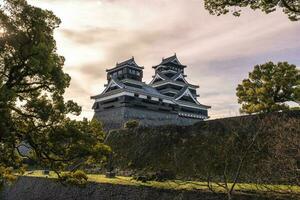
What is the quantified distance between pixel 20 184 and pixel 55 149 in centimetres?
1766

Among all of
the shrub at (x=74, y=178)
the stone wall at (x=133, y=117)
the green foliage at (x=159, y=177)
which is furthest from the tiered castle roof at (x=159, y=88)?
the shrub at (x=74, y=178)

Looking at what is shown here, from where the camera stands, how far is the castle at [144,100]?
1629 inches

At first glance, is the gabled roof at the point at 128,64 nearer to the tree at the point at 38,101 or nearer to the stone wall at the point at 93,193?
the stone wall at the point at 93,193

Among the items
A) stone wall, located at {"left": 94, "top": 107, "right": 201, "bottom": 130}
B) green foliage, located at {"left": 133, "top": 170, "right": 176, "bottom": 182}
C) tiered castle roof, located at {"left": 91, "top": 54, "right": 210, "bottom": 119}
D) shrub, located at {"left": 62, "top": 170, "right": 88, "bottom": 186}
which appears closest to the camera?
shrub, located at {"left": 62, "top": 170, "right": 88, "bottom": 186}

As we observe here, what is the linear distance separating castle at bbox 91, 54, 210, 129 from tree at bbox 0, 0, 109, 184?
27.3m

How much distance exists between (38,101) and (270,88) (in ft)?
56.4

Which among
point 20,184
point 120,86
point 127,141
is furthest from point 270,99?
point 120,86

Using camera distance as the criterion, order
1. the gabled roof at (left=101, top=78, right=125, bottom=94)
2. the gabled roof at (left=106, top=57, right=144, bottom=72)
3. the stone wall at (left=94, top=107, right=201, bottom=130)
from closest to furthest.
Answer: the stone wall at (left=94, top=107, right=201, bottom=130) → the gabled roof at (left=101, top=78, right=125, bottom=94) → the gabled roof at (left=106, top=57, right=144, bottom=72)

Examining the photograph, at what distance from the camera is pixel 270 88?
872 inches

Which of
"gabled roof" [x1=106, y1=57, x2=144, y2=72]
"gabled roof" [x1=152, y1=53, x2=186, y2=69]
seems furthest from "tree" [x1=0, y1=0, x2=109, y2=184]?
"gabled roof" [x1=152, y1=53, x2=186, y2=69]

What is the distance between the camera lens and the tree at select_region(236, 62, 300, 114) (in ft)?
71.5

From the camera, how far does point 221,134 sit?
1880cm

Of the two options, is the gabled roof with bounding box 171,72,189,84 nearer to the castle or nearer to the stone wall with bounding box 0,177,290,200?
the castle

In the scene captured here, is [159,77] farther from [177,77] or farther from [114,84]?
[114,84]
